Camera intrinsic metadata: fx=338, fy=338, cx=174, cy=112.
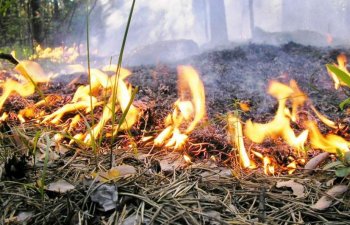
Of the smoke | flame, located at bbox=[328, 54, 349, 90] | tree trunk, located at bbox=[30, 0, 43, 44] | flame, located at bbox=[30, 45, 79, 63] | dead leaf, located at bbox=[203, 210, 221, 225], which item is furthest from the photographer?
the smoke

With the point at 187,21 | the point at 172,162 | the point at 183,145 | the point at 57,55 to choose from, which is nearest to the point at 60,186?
the point at 172,162

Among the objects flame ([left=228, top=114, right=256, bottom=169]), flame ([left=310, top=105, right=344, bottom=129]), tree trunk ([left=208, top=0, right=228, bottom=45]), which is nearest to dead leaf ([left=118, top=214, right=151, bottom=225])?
flame ([left=228, top=114, right=256, bottom=169])

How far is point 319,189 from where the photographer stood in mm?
1219

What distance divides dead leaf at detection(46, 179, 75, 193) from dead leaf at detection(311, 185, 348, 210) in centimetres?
83

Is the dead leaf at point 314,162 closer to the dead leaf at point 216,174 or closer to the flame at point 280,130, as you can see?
the flame at point 280,130

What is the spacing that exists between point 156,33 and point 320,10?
20.2ft

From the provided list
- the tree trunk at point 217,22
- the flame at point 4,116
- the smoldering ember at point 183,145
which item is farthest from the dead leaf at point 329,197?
the tree trunk at point 217,22

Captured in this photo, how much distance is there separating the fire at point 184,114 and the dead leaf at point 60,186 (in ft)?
1.93

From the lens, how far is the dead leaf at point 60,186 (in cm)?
116

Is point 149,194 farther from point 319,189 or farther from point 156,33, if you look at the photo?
point 156,33

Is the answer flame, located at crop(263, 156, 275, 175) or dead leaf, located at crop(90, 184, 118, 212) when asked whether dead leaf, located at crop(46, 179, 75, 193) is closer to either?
dead leaf, located at crop(90, 184, 118, 212)

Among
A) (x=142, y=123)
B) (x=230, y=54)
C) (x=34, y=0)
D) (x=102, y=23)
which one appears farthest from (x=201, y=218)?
(x=102, y=23)

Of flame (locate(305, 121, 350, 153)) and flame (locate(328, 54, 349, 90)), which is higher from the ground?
flame (locate(305, 121, 350, 153))

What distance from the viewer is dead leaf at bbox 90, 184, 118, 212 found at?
1.07 metres
